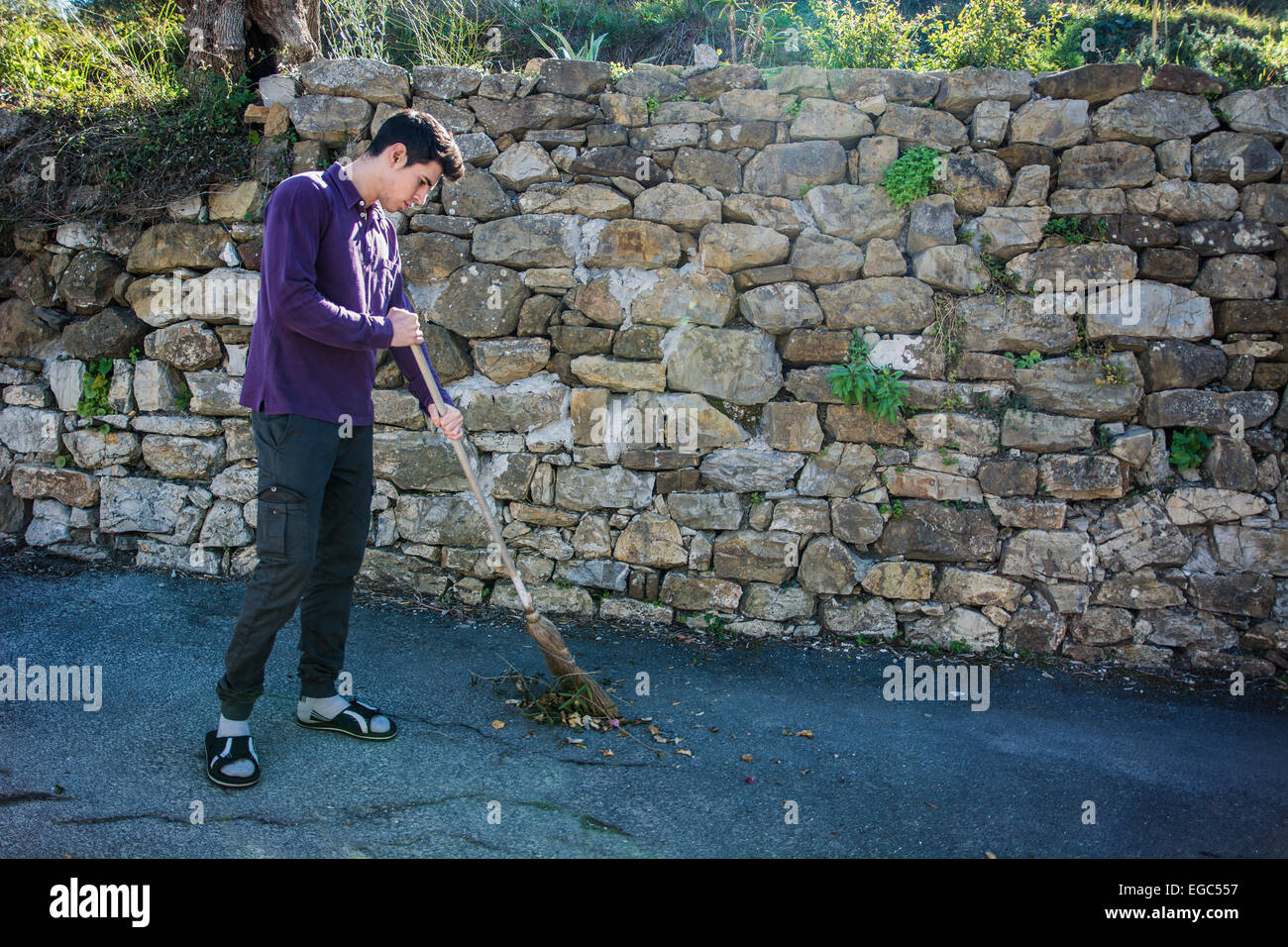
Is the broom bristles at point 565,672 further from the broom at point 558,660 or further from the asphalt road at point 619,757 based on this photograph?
the asphalt road at point 619,757

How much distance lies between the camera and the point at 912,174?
14.1ft

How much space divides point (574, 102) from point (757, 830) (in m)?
3.70

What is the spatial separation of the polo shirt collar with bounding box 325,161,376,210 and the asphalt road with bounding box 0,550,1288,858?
77.8 inches

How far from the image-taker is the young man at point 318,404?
2748mm

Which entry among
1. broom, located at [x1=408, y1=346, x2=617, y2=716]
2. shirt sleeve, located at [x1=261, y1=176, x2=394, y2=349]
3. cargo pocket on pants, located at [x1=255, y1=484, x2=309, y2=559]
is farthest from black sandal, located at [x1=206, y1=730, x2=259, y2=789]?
shirt sleeve, located at [x1=261, y1=176, x2=394, y2=349]

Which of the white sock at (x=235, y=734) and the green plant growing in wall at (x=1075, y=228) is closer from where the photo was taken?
the white sock at (x=235, y=734)

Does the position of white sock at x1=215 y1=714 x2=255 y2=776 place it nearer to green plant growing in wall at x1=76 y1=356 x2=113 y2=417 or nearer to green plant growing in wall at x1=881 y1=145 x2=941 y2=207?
green plant growing in wall at x1=76 y1=356 x2=113 y2=417

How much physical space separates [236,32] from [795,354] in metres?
3.98

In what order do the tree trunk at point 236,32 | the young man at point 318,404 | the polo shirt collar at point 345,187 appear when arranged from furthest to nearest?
the tree trunk at point 236,32, the polo shirt collar at point 345,187, the young man at point 318,404

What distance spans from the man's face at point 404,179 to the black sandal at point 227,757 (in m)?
1.95

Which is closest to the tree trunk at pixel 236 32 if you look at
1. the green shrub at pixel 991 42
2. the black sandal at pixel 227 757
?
the green shrub at pixel 991 42

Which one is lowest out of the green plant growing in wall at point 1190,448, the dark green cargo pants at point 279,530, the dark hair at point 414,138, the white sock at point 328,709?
the white sock at point 328,709

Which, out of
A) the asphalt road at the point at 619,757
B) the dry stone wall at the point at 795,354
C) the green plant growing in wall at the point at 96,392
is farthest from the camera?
the green plant growing in wall at the point at 96,392

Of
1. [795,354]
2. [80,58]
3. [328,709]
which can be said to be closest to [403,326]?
[328,709]
